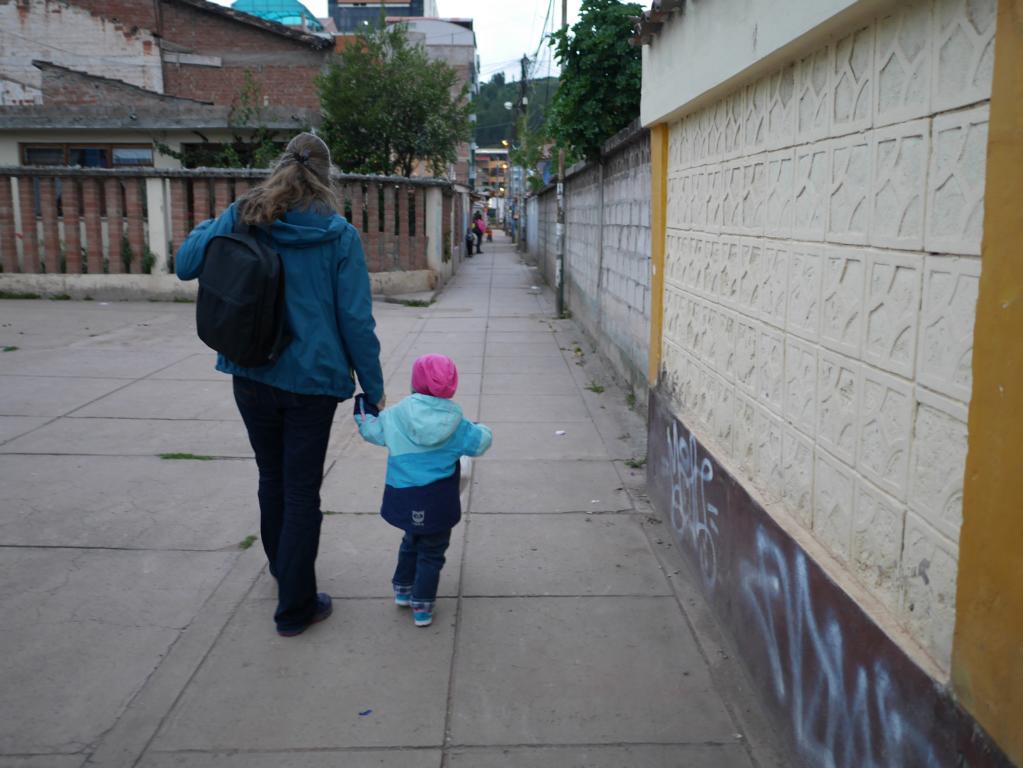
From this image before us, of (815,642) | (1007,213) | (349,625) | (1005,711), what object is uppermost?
(1007,213)

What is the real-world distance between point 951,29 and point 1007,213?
581 mm

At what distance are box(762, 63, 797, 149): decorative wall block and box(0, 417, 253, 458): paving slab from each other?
4494 mm

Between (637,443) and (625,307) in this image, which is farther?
(625,307)

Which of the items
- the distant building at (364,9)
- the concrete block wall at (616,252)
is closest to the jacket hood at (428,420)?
the concrete block wall at (616,252)

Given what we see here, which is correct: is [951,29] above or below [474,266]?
above

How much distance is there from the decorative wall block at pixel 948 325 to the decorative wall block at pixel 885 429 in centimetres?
14

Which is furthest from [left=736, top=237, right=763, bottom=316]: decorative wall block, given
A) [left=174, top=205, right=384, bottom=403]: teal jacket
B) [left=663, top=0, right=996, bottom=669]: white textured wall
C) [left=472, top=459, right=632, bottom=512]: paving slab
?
[left=472, top=459, right=632, bottom=512]: paving slab

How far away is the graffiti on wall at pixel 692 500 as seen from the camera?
422 cm

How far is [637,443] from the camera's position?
717cm

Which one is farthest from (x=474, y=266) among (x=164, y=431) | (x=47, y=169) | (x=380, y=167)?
(x=164, y=431)

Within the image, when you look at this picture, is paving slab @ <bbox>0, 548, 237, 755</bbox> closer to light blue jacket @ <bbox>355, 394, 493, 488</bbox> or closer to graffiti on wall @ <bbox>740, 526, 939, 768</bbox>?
light blue jacket @ <bbox>355, 394, 493, 488</bbox>

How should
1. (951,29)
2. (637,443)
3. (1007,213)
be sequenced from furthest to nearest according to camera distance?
(637,443) < (951,29) < (1007,213)

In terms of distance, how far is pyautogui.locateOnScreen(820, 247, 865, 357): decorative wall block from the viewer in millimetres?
2693

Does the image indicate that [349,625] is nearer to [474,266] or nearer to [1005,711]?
[1005,711]
